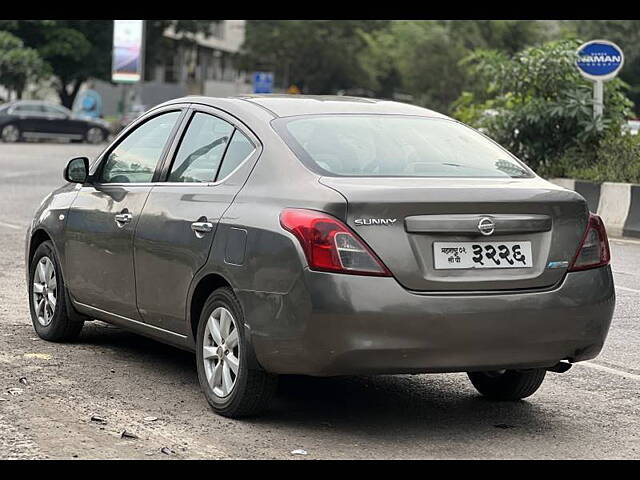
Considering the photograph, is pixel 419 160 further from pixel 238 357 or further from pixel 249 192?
pixel 238 357

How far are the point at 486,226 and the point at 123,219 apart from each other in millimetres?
2293

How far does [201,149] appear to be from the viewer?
278 inches

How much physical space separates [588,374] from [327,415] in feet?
6.50

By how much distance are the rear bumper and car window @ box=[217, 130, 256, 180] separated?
85 centimetres

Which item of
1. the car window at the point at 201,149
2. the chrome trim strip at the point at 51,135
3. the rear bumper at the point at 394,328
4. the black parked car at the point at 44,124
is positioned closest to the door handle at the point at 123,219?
the car window at the point at 201,149

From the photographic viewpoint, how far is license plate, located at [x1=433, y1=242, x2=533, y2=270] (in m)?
5.92

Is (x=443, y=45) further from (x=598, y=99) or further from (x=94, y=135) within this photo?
(x=598, y=99)

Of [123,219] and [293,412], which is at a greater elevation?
[123,219]

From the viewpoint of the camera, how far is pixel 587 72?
750 inches

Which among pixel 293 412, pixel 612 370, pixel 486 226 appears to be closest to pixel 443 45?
pixel 612 370

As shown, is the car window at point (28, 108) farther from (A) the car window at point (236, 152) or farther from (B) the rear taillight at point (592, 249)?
(B) the rear taillight at point (592, 249)

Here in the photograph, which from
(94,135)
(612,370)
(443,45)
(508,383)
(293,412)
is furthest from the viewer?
(443,45)

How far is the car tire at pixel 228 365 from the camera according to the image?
619cm

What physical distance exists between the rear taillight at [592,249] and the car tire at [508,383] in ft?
2.28
